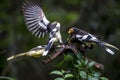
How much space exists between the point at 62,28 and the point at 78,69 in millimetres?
3034

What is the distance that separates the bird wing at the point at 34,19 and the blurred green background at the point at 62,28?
2.65 m

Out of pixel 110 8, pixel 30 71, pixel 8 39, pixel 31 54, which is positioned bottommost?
pixel 30 71

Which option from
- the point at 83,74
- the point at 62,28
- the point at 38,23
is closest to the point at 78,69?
the point at 83,74

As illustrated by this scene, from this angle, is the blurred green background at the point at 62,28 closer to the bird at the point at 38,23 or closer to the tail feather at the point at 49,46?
the bird at the point at 38,23

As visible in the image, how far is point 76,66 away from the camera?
162cm

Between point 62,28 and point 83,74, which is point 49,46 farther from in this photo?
point 62,28

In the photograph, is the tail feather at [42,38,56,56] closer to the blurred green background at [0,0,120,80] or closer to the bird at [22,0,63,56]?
the bird at [22,0,63,56]

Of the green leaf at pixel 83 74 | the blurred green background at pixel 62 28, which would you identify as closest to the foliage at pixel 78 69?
the green leaf at pixel 83 74

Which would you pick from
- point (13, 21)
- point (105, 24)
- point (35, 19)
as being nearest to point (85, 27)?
point (105, 24)

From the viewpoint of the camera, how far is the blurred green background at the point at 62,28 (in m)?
4.70

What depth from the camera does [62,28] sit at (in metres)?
4.67

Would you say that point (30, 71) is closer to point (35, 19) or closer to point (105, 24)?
point (105, 24)

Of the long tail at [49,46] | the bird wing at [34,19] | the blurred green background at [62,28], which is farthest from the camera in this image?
the blurred green background at [62,28]

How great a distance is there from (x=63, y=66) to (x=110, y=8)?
3.26 meters
